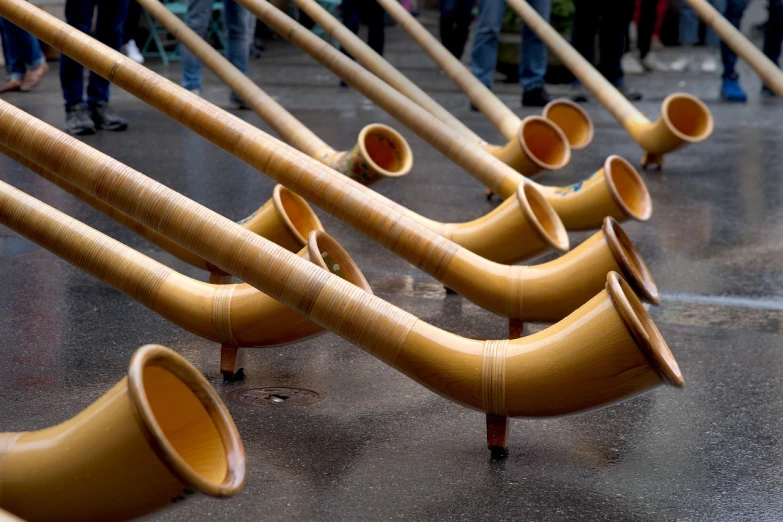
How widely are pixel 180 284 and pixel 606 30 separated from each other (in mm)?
5732

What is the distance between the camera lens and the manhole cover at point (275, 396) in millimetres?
2281

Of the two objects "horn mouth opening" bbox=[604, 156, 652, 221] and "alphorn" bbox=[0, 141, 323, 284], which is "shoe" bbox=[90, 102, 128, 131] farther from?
"horn mouth opening" bbox=[604, 156, 652, 221]

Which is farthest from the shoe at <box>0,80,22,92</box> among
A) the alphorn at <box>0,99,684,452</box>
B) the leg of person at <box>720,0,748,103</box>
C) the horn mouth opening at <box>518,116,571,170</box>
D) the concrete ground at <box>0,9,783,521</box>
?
the alphorn at <box>0,99,684,452</box>

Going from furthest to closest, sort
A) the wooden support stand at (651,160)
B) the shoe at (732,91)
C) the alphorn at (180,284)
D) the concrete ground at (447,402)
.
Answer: the shoe at (732,91) < the wooden support stand at (651,160) < the alphorn at (180,284) < the concrete ground at (447,402)

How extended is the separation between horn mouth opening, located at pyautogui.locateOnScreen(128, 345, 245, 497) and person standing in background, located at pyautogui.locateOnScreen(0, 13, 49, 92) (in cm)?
665

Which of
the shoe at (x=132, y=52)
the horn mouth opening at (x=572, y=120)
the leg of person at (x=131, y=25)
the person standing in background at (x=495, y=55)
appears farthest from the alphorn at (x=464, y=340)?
the shoe at (x=132, y=52)

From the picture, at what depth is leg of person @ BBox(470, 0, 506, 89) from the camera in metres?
6.87

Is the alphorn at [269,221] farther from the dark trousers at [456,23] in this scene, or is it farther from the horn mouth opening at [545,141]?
the dark trousers at [456,23]

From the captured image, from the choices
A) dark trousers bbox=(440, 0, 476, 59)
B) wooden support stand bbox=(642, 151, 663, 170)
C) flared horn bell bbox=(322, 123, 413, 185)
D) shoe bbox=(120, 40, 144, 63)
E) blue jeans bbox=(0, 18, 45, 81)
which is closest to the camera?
flared horn bell bbox=(322, 123, 413, 185)

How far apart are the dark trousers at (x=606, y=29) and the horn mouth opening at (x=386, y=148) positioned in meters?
3.90

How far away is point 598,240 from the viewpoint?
236 centimetres

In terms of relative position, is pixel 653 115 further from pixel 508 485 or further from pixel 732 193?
pixel 508 485

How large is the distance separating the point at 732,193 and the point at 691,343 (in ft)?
7.09

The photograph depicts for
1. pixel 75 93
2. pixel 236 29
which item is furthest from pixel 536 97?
pixel 75 93
